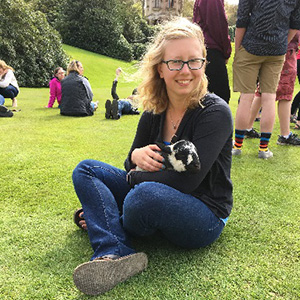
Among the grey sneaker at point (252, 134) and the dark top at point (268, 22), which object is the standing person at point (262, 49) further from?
the grey sneaker at point (252, 134)

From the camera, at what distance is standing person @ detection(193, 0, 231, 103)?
3746 millimetres

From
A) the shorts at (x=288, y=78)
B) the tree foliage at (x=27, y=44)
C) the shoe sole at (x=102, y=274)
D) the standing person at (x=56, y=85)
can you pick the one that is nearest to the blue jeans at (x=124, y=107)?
the standing person at (x=56, y=85)

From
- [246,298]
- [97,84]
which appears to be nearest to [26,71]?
[97,84]

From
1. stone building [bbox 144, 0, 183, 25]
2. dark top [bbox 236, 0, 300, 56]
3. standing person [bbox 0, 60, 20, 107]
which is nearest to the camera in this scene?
dark top [bbox 236, 0, 300, 56]

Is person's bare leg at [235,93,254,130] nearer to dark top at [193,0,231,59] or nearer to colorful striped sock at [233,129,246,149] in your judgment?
colorful striped sock at [233,129,246,149]

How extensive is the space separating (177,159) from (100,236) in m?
0.59

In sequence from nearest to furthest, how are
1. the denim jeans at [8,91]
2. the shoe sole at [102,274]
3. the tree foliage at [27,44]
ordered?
Result: the shoe sole at [102,274] < the denim jeans at [8,91] < the tree foliage at [27,44]

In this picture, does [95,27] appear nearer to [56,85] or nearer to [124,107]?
[56,85]

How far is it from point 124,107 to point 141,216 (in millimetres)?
5861

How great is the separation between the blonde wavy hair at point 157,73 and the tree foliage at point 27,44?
14.6 m

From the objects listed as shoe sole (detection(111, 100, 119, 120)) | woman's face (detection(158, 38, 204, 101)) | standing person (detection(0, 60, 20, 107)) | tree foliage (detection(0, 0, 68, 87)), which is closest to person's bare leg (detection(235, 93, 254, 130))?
woman's face (detection(158, 38, 204, 101))

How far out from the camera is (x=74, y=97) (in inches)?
279

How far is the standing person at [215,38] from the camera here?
3.75m

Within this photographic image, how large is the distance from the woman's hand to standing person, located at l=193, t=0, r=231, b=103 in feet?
7.54
